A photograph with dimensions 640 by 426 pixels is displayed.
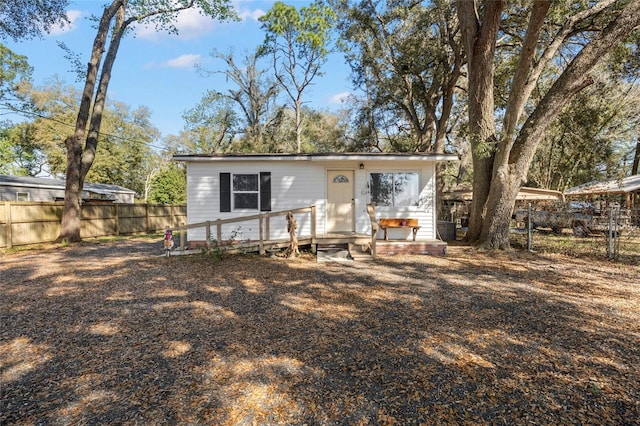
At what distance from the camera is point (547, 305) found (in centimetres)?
462

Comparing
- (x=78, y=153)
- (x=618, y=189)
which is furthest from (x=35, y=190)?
(x=618, y=189)

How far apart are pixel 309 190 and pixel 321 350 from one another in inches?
266

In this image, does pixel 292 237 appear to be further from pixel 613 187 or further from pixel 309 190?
pixel 613 187

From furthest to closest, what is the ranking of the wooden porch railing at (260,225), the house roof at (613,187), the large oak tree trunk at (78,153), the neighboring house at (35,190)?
the neighboring house at (35,190) < the house roof at (613,187) < the large oak tree trunk at (78,153) < the wooden porch railing at (260,225)

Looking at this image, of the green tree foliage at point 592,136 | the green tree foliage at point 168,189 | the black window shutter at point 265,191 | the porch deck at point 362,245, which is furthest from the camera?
the green tree foliage at point 168,189

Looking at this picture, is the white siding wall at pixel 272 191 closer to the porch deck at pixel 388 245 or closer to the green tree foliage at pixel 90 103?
the porch deck at pixel 388 245

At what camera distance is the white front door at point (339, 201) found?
32.1 ft

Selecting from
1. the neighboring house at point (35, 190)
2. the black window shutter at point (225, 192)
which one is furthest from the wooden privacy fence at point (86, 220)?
the black window shutter at point (225, 192)

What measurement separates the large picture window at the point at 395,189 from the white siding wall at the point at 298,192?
0.15m

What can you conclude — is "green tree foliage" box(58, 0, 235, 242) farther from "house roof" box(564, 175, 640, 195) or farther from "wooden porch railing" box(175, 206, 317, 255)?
"house roof" box(564, 175, 640, 195)

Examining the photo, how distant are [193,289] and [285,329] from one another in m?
2.46

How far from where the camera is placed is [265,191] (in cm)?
962

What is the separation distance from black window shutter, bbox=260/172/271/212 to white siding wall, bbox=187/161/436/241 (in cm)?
12

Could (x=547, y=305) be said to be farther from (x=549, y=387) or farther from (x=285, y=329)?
(x=285, y=329)
